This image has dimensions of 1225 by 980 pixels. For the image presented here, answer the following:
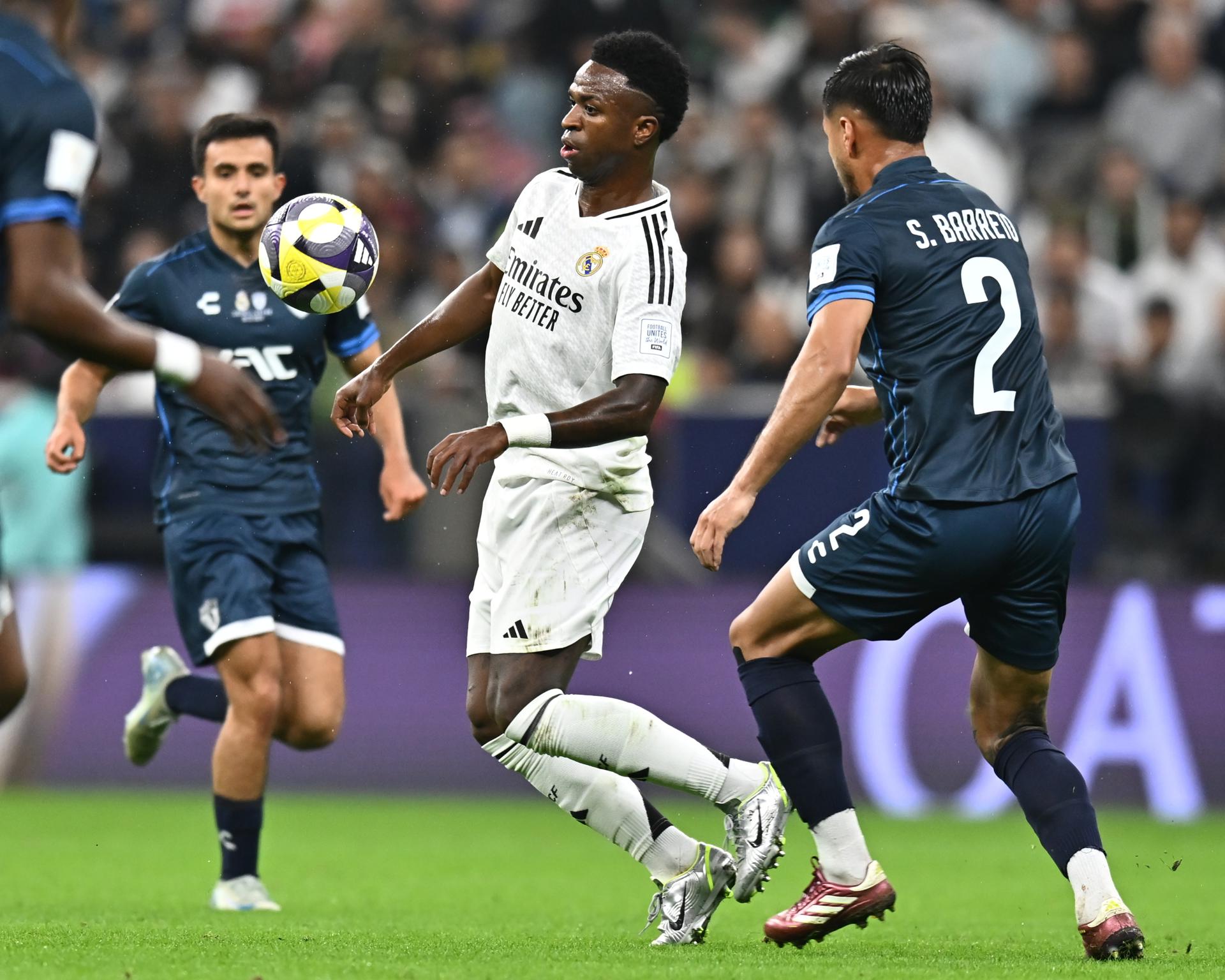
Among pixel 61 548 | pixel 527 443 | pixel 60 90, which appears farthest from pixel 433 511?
pixel 60 90

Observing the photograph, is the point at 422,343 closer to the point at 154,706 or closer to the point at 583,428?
the point at 583,428

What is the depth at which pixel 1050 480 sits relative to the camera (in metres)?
5.64

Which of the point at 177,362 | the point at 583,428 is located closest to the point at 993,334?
the point at 583,428

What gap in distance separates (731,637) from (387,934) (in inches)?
54.6

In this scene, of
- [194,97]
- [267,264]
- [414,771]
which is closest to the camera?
[267,264]

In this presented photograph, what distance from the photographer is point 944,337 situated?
562cm

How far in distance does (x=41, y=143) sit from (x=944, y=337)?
2514 mm

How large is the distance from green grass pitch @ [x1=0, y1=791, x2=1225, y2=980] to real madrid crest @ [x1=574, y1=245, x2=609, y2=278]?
2.04 meters

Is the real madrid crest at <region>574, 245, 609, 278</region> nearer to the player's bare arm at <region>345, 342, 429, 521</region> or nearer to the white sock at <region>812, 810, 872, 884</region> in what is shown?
the player's bare arm at <region>345, 342, 429, 521</region>

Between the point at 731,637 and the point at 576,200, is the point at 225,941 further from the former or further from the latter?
the point at 576,200

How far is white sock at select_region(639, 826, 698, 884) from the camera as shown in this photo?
6047 mm

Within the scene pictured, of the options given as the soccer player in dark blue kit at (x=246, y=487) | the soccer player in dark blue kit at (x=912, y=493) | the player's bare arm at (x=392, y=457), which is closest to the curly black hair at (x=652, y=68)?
the soccer player in dark blue kit at (x=912, y=493)

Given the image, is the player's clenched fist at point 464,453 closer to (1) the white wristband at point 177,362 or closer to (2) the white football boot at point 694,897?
(1) the white wristband at point 177,362

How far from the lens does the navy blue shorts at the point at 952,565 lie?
18.2 feet
